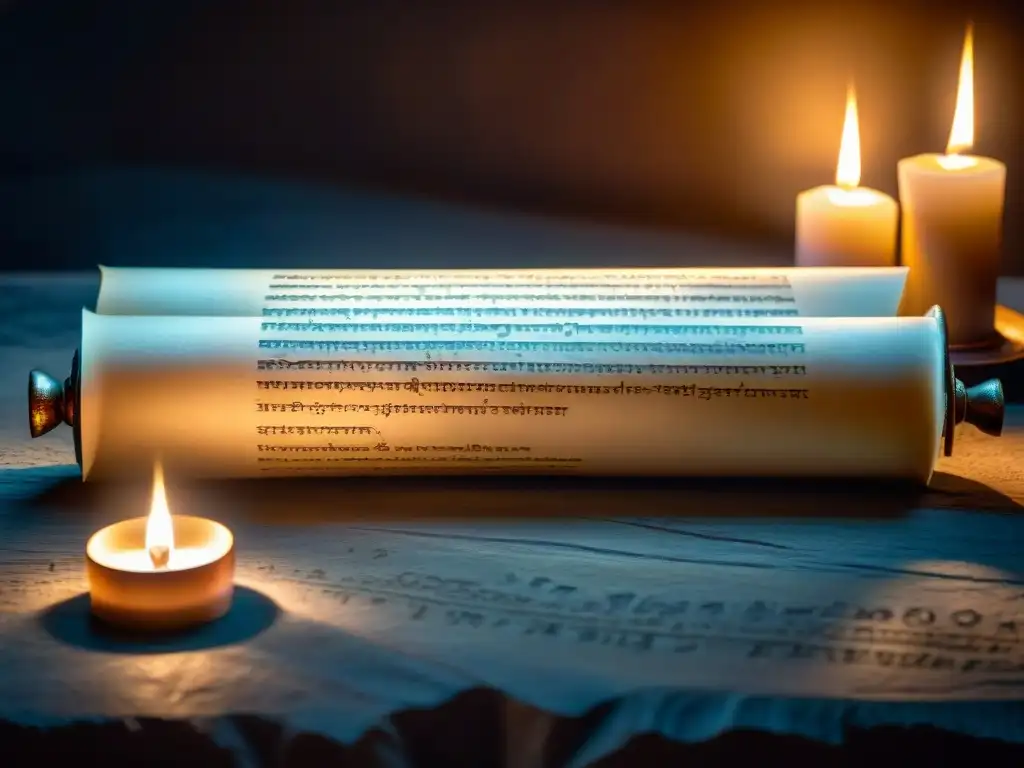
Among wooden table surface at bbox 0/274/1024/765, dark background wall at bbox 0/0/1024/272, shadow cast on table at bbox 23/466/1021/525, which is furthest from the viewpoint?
dark background wall at bbox 0/0/1024/272

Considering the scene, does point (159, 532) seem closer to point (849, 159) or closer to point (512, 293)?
point (512, 293)

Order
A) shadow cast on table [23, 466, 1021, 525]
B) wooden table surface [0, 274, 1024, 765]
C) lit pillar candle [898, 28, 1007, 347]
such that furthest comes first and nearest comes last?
1. lit pillar candle [898, 28, 1007, 347]
2. shadow cast on table [23, 466, 1021, 525]
3. wooden table surface [0, 274, 1024, 765]

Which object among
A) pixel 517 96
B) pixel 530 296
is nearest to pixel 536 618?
pixel 530 296

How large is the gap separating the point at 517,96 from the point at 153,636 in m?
0.88

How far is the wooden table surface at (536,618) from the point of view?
685 millimetres

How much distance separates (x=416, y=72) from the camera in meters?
1.49

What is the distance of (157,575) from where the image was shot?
746mm

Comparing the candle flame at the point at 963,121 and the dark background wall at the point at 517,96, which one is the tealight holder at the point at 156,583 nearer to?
the candle flame at the point at 963,121

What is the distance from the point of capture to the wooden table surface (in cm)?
69

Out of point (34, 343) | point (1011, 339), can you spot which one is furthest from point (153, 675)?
point (1011, 339)

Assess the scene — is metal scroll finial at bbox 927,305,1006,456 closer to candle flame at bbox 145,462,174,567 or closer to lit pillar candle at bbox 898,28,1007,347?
lit pillar candle at bbox 898,28,1007,347

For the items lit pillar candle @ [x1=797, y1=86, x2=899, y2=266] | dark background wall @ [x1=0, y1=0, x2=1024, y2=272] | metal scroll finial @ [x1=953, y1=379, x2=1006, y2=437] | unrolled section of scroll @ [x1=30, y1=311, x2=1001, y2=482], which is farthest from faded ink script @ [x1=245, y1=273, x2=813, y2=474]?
dark background wall @ [x1=0, y1=0, x2=1024, y2=272]

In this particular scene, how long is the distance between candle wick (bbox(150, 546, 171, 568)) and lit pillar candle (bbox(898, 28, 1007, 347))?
25.3 inches

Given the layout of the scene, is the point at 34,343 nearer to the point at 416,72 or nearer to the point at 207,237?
the point at 207,237
